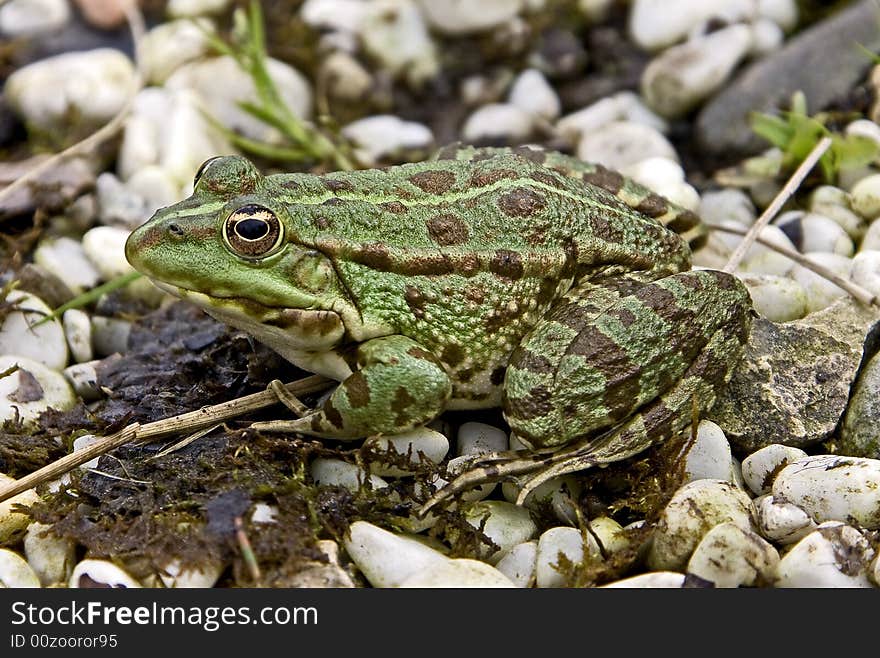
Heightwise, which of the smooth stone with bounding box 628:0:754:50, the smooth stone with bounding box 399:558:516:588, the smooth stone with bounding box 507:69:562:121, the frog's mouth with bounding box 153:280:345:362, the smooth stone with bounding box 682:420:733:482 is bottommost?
the smooth stone with bounding box 399:558:516:588

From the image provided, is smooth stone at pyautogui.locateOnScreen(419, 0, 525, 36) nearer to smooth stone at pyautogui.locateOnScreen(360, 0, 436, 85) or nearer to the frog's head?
smooth stone at pyautogui.locateOnScreen(360, 0, 436, 85)

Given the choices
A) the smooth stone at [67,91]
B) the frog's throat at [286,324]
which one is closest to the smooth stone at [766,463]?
the frog's throat at [286,324]

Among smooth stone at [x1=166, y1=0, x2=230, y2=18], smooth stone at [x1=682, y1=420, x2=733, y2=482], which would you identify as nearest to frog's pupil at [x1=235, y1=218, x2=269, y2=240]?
smooth stone at [x1=682, y1=420, x2=733, y2=482]

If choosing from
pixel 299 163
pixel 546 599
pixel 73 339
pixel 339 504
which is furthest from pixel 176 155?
pixel 546 599

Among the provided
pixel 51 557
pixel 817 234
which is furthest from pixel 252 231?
pixel 817 234

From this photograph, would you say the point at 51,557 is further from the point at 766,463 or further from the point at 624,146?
the point at 624,146

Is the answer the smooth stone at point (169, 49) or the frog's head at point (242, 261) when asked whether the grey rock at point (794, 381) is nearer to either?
the frog's head at point (242, 261)
